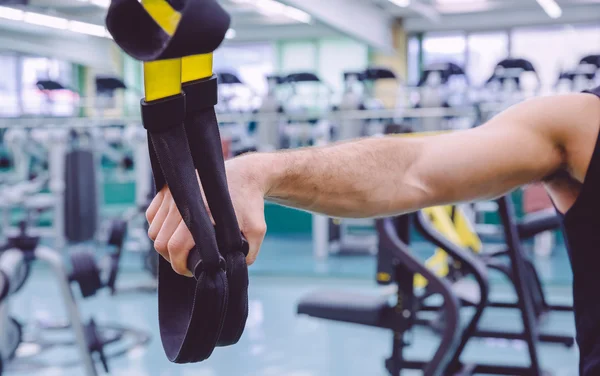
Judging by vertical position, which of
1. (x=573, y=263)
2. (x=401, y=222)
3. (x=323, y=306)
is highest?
(x=573, y=263)

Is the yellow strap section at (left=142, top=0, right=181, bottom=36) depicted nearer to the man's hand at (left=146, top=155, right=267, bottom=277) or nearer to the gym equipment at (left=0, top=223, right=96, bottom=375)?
the man's hand at (left=146, top=155, right=267, bottom=277)

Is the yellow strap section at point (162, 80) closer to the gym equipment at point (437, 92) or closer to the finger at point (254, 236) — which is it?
the finger at point (254, 236)

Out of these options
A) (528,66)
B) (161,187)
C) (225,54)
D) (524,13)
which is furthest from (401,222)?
(225,54)

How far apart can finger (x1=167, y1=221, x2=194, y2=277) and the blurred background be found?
0.49 feet

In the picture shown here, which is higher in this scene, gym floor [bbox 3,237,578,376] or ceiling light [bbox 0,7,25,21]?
ceiling light [bbox 0,7,25,21]

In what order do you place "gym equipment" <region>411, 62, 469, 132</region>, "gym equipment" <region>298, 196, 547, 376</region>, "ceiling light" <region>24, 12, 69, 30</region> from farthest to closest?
"ceiling light" <region>24, 12, 69, 30</region> < "gym equipment" <region>411, 62, 469, 132</region> < "gym equipment" <region>298, 196, 547, 376</region>

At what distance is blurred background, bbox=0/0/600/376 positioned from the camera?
2732mm

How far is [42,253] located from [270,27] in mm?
11729

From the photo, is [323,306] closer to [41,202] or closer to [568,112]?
[568,112]

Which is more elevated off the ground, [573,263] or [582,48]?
[582,48]

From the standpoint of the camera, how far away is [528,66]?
811 cm

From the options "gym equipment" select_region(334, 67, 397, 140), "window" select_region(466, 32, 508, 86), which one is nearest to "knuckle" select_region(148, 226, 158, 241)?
"gym equipment" select_region(334, 67, 397, 140)

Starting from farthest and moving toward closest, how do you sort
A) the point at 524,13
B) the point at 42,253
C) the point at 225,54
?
1. the point at 225,54
2. the point at 524,13
3. the point at 42,253

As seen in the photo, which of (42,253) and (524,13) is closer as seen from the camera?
(42,253)
